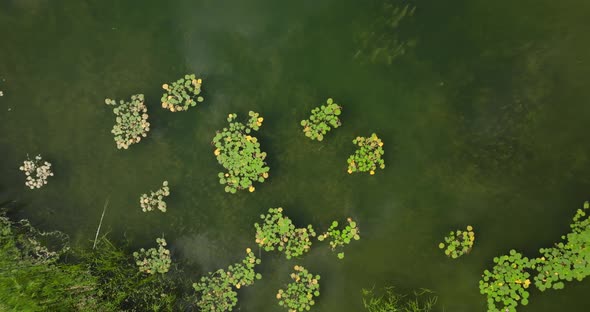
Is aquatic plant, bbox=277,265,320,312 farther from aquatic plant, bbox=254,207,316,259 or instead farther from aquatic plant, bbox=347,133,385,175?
aquatic plant, bbox=347,133,385,175

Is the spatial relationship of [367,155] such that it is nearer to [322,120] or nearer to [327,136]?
[327,136]

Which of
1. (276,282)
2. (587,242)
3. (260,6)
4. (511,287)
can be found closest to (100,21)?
(260,6)

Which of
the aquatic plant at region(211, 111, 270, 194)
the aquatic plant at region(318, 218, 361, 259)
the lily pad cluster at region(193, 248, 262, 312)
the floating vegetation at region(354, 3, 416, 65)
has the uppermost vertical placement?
the floating vegetation at region(354, 3, 416, 65)

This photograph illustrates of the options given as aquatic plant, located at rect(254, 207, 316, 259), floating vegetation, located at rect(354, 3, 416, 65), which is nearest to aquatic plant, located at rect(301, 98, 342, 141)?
floating vegetation, located at rect(354, 3, 416, 65)

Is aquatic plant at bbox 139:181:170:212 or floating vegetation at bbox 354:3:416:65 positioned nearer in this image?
floating vegetation at bbox 354:3:416:65

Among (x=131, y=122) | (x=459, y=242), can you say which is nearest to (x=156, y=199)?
(x=131, y=122)

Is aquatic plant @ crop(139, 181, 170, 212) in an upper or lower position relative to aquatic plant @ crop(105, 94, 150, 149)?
lower
